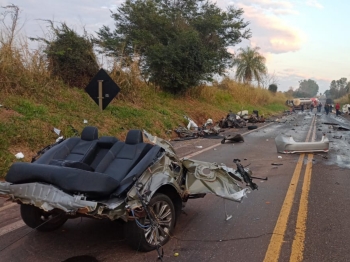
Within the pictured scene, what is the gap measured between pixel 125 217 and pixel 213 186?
4.67 ft

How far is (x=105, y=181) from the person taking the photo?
12.1ft

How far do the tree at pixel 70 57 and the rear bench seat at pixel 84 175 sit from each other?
11.5 meters

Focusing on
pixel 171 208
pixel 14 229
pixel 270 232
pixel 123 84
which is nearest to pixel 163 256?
pixel 171 208

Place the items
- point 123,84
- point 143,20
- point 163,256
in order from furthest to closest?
point 143,20 → point 123,84 → point 163,256

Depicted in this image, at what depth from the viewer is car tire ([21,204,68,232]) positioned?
4501mm

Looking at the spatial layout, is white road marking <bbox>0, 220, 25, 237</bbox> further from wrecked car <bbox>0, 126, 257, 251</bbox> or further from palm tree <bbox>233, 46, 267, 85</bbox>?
palm tree <bbox>233, 46, 267, 85</bbox>

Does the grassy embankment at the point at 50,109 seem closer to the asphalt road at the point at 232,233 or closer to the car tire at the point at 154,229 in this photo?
the asphalt road at the point at 232,233

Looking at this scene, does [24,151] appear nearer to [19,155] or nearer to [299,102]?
[19,155]

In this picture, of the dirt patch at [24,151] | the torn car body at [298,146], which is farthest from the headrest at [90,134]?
the torn car body at [298,146]

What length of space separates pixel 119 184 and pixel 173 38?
21.5 metres

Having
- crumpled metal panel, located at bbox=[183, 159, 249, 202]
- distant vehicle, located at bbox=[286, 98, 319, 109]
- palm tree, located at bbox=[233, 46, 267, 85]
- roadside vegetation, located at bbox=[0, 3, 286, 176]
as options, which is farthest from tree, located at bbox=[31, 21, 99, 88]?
distant vehicle, located at bbox=[286, 98, 319, 109]

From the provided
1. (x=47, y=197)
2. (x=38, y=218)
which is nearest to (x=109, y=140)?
(x=38, y=218)

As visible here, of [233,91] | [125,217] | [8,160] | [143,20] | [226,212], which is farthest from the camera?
[233,91]

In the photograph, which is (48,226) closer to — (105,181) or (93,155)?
(93,155)
